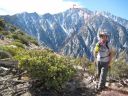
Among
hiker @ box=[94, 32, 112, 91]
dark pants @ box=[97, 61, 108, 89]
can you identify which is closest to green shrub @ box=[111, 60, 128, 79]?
dark pants @ box=[97, 61, 108, 89]

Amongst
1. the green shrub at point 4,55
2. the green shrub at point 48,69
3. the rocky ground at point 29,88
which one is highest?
the green shrub at point 4,55

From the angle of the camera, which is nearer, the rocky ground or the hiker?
the rocky ground

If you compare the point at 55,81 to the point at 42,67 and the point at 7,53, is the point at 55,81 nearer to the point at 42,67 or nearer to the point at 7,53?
the point at 42,67

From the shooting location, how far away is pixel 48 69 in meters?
14.4

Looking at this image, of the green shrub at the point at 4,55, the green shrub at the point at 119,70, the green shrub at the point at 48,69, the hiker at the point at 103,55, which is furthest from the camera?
the green shrub at the point at 119,70

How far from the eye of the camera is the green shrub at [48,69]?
47.3 feet

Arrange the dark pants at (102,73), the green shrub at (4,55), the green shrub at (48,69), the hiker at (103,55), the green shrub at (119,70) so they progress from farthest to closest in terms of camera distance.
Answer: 1. the green shrub at (119,70)
2. the green shrub at (4,55)
3. the dark pants at (102,73)
4. the hiker at (103,55)
5. the green shrub at (48,69)

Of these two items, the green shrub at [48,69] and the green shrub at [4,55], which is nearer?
the green shrub at [48,69]

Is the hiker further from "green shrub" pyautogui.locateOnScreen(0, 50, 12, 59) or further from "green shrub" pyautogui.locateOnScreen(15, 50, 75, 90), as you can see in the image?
"green shrub" pyautogui.locateOnScreen(0, 50, 12, 59)

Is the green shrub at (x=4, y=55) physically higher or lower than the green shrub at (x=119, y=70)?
higher

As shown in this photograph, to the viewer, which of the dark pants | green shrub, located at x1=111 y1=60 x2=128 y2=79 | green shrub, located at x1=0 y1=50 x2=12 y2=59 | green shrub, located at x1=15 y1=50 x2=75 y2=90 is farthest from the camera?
green shrub, located at x1=111 y1=60 x2=128 y2=79

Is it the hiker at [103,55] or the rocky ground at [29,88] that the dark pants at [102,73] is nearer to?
the hiker at [103,55]

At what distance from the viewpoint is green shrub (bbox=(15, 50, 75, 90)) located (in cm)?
1441

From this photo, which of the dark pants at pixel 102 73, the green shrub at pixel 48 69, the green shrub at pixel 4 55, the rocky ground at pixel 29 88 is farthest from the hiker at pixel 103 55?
the green shrub at pixel 4 55
